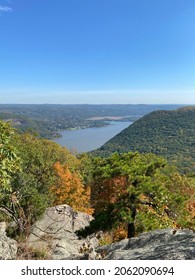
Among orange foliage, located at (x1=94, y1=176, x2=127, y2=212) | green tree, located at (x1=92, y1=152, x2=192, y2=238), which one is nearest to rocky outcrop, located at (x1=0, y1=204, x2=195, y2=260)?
green tree, located at (x1=92, y1=152, x2=192, y2=238)

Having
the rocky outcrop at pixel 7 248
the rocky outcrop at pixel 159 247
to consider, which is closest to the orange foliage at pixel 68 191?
the rocky outcrop at pixel 7 248

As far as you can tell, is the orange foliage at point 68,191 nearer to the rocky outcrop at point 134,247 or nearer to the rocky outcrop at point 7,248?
the rocky outcrop at point 134,247

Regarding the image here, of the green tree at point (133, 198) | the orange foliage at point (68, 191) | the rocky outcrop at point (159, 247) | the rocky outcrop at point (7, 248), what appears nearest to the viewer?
the rocky outcrop at point (159, 247)

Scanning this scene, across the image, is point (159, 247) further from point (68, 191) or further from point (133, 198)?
point (68, 191)

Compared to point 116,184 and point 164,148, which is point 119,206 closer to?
point 116,184

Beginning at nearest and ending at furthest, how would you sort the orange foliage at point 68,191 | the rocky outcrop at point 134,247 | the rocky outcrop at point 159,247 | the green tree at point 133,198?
the rocky outcrop at point 159,247 < the rocky outcrop at point 134,247 < the green tree at point 133,198 < the orange foliage at point 68,191

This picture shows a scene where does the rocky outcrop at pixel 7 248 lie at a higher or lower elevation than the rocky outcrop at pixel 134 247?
lower

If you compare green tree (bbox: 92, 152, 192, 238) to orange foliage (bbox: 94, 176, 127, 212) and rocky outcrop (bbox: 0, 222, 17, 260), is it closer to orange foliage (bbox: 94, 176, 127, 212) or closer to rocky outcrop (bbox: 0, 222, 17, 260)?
Result: orange foliage (bbox: 94, 176, 127, 212)

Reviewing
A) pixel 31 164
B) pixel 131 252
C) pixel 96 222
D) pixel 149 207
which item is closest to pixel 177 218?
pixel 149 207

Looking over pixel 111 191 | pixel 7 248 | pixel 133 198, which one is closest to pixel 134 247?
pixel 7 248

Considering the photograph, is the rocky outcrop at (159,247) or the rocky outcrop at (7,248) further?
the rocky outcrop at (7,248)
